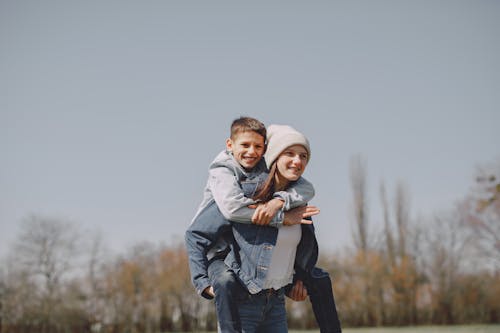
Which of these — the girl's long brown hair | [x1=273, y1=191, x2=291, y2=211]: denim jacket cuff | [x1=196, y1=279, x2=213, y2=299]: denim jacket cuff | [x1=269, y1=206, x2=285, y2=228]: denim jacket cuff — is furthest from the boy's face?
[x1=196, y1=279, x2=213, y2=299]: denim jacket cuff

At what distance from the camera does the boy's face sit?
280 cm

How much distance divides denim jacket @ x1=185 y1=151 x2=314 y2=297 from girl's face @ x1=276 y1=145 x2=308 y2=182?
0.29 ft

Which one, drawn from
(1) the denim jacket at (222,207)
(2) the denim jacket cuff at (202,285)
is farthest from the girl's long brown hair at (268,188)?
(2) the denim jacket cuff at (202,285)

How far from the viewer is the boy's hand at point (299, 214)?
2740 mm

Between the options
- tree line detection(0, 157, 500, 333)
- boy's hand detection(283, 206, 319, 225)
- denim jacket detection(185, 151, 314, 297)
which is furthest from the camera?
tree line detection(0, 157, 500, 333)

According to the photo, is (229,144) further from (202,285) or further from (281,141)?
(202,285)

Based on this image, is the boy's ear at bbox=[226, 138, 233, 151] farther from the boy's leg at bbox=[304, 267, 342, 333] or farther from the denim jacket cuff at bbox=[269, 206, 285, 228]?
the boy's leg at bbox=[304, 267, 342, 333]

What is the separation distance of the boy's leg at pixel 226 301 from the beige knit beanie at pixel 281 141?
679 mm

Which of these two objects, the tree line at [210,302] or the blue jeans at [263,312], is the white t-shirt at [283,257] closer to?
the blue jeans at [263,312]

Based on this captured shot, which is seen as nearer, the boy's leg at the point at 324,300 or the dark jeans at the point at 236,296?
the dark jeans at the point at 236,296

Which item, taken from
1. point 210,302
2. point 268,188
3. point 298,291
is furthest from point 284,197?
point 210,302

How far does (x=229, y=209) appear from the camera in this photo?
2637 millimetres

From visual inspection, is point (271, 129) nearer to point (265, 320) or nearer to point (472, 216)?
point (265, 320)

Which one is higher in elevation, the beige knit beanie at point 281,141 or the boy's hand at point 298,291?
the beige knit beanie at point 281,141
